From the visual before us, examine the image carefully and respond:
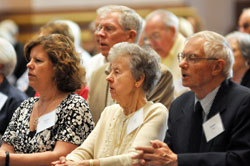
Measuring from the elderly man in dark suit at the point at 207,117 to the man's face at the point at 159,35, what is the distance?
229 cm

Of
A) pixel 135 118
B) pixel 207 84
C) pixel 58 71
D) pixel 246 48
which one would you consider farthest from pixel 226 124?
pixel 246 48

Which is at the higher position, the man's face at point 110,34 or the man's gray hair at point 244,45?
the man's face at point 110,34

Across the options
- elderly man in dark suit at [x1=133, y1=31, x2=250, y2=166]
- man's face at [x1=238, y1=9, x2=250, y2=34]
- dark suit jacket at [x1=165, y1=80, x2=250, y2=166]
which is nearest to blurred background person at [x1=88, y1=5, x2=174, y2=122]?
elderly man in dark suit at [x1=133, y1=31, x2=250, y2=166]

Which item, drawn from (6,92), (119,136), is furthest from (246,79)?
(6,92)

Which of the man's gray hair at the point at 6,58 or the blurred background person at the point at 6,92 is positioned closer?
the blurred background person at the point at 6,92

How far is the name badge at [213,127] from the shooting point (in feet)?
10.2

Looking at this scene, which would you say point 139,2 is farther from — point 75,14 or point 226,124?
point 226,124

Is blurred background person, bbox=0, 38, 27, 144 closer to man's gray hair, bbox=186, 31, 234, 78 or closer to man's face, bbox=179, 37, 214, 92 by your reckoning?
man's face, bbox=179, 37, 214, 92

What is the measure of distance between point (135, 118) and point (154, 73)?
340 millimetres

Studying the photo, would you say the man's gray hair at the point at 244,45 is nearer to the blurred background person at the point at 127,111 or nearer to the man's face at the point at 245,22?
the man's face at the point at 245,22

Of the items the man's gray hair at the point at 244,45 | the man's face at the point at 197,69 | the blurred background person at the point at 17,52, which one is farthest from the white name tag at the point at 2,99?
the blurred background person at the point at 17,52

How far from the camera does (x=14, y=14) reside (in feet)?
39.6

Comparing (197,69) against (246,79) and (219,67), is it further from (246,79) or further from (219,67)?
(246,79)

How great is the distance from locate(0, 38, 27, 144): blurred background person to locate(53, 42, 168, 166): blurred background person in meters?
1.18
